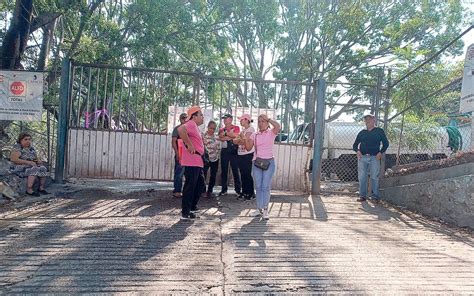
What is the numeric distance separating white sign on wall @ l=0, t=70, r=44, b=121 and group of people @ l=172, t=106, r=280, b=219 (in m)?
2.79

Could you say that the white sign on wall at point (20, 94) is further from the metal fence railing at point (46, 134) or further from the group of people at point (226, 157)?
the group of people at point (226, 157)

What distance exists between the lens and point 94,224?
5332mm

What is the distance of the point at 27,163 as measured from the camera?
22.7 ft

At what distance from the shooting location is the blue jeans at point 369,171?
25.0 feet

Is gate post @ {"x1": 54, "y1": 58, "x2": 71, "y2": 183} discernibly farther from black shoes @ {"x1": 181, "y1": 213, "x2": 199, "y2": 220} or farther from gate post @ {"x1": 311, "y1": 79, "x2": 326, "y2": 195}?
gate post @ {"x1": 311, "y1": 79, "x2": 326, "y2": 195}

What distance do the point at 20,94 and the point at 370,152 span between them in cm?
657

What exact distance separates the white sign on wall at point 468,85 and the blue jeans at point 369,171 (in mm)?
1792

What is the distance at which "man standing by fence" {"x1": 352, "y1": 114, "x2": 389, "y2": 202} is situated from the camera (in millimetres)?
7564

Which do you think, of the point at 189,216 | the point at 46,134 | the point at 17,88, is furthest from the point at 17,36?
the point at 189,216

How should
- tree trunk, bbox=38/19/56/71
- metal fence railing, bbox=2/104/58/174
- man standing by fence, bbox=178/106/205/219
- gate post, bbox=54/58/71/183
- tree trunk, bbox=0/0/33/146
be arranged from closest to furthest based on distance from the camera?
1. man standing by fence, bbox=178/106/205/219
2. gate post, bbox=54/58/71/183
3. metal fence railing, bbox=2/104/58/174
4. tree trunk, bbox=0/0/33/146
5. tree trunk, bbox=38/19/56/71

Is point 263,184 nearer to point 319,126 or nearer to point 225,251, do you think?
point 225,251

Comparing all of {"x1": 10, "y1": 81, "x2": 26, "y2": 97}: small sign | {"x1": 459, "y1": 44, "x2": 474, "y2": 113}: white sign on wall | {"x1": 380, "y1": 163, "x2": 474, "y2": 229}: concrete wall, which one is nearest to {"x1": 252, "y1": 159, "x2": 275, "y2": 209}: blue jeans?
{"x1": 380, "y1": 163, "x2": 474, "y2": 229}: concrete wall

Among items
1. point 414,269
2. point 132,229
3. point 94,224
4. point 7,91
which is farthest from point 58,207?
point 414,269

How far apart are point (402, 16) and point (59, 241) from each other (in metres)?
17.5
